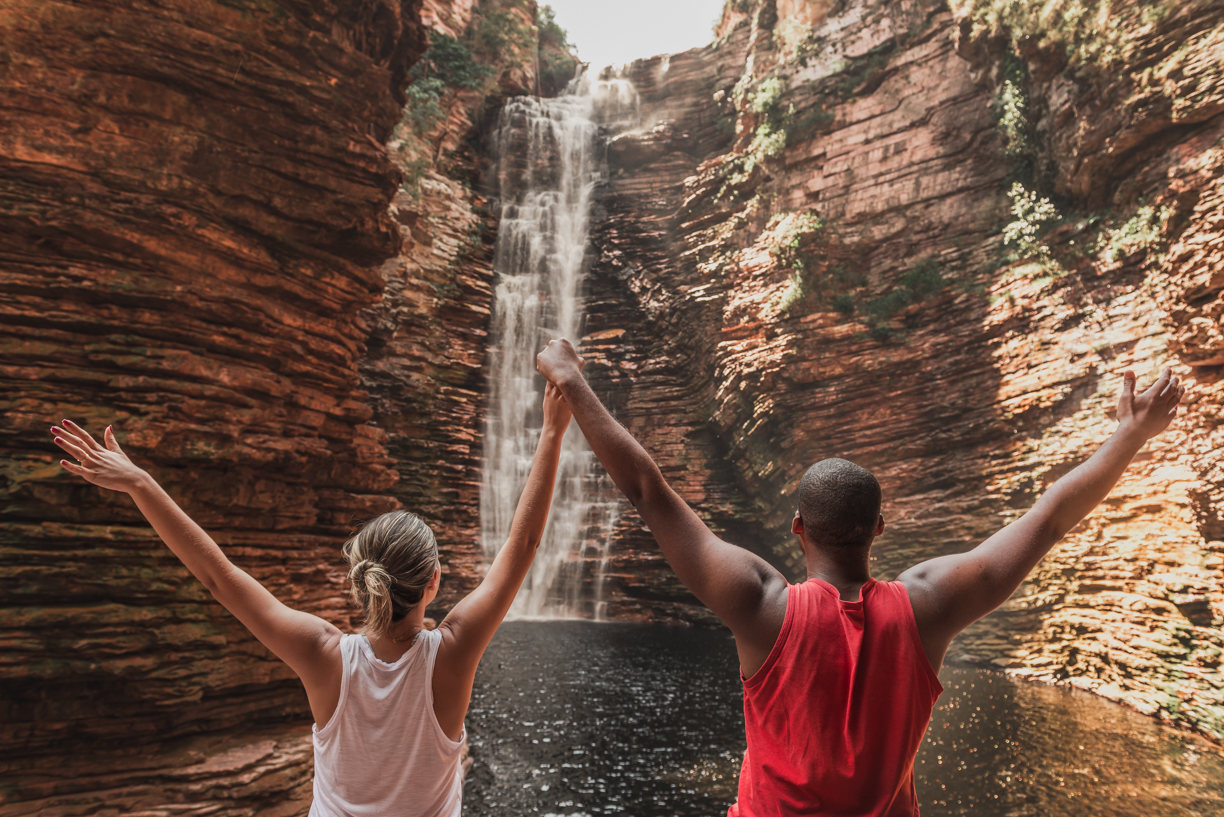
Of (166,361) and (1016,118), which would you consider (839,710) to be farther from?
(1016,118)

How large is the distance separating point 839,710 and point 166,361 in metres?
6.88

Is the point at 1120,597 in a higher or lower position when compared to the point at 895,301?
lower

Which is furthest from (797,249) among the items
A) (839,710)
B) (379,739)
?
(379,739)

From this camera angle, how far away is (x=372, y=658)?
156 centimetres

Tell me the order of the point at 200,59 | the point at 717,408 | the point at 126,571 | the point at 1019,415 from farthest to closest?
the point at 717,408 → the point at 1019,415 → the point at 200,59 → the point at 126,571

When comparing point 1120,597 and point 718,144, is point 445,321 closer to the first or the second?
point 718,144

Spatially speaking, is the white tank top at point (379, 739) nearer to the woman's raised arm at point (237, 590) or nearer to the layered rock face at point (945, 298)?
the woman's raised arm at point (237, 590)

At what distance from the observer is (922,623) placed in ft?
4.50

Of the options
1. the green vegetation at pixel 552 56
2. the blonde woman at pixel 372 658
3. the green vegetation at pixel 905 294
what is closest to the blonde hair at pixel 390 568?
the blonde woman at pixel 372 658

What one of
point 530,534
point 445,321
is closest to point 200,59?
point 530,534

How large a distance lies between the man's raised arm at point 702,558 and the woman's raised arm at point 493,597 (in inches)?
8.5

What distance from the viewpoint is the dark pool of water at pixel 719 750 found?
6.53 metres

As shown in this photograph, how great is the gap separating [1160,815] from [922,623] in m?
7.64

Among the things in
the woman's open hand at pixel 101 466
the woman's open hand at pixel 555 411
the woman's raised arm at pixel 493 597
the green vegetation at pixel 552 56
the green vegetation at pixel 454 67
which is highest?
the green vegetation at pixel 552 56
